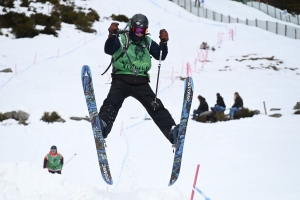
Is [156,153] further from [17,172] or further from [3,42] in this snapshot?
[3,42]

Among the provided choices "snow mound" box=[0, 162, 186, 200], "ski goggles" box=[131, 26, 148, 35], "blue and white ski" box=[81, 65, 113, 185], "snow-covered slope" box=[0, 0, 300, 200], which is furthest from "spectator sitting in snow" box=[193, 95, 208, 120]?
"blue and white ski" box=[81, 65, 113, 185]

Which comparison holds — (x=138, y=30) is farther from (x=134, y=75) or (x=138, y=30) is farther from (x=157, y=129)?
(x=157, y=129)

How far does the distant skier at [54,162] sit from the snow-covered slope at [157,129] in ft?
1.39

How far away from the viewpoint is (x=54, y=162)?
989 cm

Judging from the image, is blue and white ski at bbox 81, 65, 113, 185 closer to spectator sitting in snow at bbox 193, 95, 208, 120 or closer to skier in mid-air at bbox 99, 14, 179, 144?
skier in mid-air at bbox 99, 14, 179, 144

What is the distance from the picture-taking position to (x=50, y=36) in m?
26.2

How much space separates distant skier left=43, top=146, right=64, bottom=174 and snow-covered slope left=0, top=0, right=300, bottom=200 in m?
0.43

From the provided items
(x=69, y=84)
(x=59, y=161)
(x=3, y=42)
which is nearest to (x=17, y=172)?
(x=59, y=161)

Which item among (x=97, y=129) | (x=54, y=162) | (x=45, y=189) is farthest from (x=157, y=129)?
(x=97, y=129)

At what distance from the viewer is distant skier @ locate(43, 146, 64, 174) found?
984 cm

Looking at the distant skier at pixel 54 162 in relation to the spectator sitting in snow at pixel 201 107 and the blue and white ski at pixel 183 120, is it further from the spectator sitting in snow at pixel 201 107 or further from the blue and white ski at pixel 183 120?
the spectator sitting in snow at pixel 201 107

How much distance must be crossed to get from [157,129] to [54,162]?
5.27 m

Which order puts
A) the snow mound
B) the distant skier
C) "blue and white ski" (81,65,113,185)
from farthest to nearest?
the distant skier, "blue and white ski" (81,65,113,185), the snow mound

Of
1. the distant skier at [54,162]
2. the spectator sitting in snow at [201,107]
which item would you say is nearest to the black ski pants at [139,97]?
the distant skier at [54,162]
